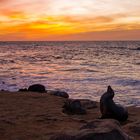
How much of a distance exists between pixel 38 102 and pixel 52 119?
3283 millimetres

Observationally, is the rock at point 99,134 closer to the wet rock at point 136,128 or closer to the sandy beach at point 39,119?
the sandy beach at point 39,119

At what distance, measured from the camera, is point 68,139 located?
21.3ft

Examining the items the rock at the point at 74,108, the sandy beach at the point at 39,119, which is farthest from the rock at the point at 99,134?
the rock at the point at 74,108

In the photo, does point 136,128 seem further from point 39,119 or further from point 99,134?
point 39,119

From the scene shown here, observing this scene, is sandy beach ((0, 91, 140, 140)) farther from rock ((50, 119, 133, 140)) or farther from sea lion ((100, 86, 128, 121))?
rock ((50, 119, 133, 140))

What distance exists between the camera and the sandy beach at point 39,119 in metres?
8.27

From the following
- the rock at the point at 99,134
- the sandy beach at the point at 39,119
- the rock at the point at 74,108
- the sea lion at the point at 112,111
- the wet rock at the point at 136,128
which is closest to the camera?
the rock at the point at 99,134

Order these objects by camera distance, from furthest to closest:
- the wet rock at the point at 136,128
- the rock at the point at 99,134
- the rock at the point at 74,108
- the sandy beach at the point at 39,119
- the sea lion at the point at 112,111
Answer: the rock at the point at 74,108 → the sea lion at the point at 112,111 → the wet rock at the point at 136,128 → the sandy beach at the point at 39,119 → the rock at the point at 99,134

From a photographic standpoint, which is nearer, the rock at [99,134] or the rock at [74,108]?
the rock at [99,134]

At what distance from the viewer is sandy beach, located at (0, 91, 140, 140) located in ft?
27.1

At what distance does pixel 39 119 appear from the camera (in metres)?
9.85

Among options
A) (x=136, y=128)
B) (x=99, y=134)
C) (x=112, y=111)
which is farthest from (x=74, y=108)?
(x=99, y=134)

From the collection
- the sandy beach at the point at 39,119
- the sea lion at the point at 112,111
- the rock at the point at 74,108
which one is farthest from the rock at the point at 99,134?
the rock at the point at 74,108

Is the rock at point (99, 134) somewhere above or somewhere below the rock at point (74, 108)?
above
